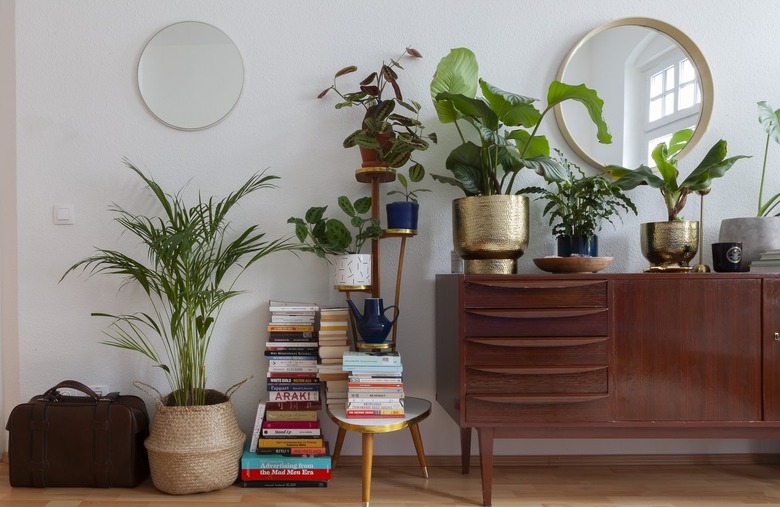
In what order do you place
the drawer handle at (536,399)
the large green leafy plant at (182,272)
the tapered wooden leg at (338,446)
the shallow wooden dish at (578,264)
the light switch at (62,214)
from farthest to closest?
the light switch at (62,214) < the tapered wooden leg at (338,446) < the large green leafy plant at (182,272) < the shallow wooden dish at (578,264) < the drawer handle at (536,399)

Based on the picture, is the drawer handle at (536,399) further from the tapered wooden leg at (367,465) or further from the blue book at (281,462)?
the blue book at (281,462)

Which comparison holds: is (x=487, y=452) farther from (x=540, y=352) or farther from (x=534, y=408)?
(x=540, y=352)

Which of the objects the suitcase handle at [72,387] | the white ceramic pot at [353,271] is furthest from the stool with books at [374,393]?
the suitcase handle at [72,387]

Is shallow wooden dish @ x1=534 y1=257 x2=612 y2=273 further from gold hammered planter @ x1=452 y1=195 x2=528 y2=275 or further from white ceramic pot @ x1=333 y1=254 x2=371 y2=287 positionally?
white ceramic pot @ x1=333 y1=254 x2=371 y2=287

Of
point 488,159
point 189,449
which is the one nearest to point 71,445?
point 189,449

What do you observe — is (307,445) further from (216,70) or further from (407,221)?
(216,70)

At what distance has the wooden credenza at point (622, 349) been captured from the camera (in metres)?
1.81

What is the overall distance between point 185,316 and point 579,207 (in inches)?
66.2

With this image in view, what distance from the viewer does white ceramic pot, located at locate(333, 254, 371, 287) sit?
6.73 feet

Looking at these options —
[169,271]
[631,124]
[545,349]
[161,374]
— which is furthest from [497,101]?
[161,374]

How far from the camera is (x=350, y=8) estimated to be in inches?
90.4

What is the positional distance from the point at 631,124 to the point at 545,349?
1140 mm

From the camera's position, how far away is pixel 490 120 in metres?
1.98

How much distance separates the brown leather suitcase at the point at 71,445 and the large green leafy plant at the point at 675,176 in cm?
213
